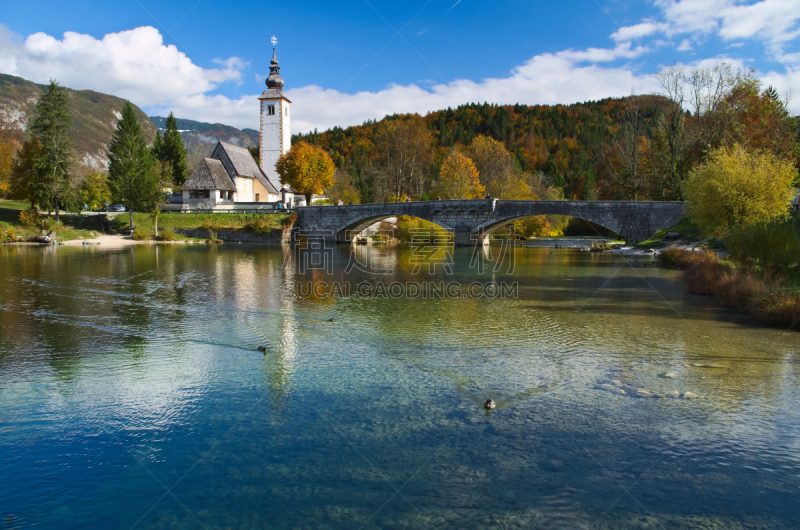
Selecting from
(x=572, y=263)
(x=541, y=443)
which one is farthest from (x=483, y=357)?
(x=572, y=263)

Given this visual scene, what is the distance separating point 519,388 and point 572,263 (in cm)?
2820

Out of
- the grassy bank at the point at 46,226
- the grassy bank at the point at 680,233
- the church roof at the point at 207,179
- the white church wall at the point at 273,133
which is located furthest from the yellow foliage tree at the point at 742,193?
the white church wall at the point at 273,133

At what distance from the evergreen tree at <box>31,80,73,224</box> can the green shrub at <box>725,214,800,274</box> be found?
57.6m

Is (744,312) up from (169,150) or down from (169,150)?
down

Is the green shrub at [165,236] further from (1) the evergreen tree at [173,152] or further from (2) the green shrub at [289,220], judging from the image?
(1) the evergreen tree at [173,152]

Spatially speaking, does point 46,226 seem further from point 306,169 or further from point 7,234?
point 306,169

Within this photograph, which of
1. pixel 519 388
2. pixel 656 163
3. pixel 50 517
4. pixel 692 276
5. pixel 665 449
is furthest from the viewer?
pixel 656 163

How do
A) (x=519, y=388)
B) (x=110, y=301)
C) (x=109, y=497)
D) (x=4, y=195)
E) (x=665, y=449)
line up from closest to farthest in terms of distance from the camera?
(x=109, y=497) < (x=665, y=449) < (x=519, y=388) < (x=110, y=301) < (x=4, y=195)

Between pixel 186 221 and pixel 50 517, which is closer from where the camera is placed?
pixel 50 517

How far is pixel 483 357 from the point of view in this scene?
476 inches

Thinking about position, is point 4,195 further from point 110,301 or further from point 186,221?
point 110,301

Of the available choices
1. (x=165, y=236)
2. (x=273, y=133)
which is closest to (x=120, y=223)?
(x=165, y=236)

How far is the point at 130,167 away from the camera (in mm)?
57594

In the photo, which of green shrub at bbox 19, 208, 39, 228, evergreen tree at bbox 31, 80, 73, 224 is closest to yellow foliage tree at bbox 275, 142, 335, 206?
evergreen tree at bbox 31, 80, 73, 224
